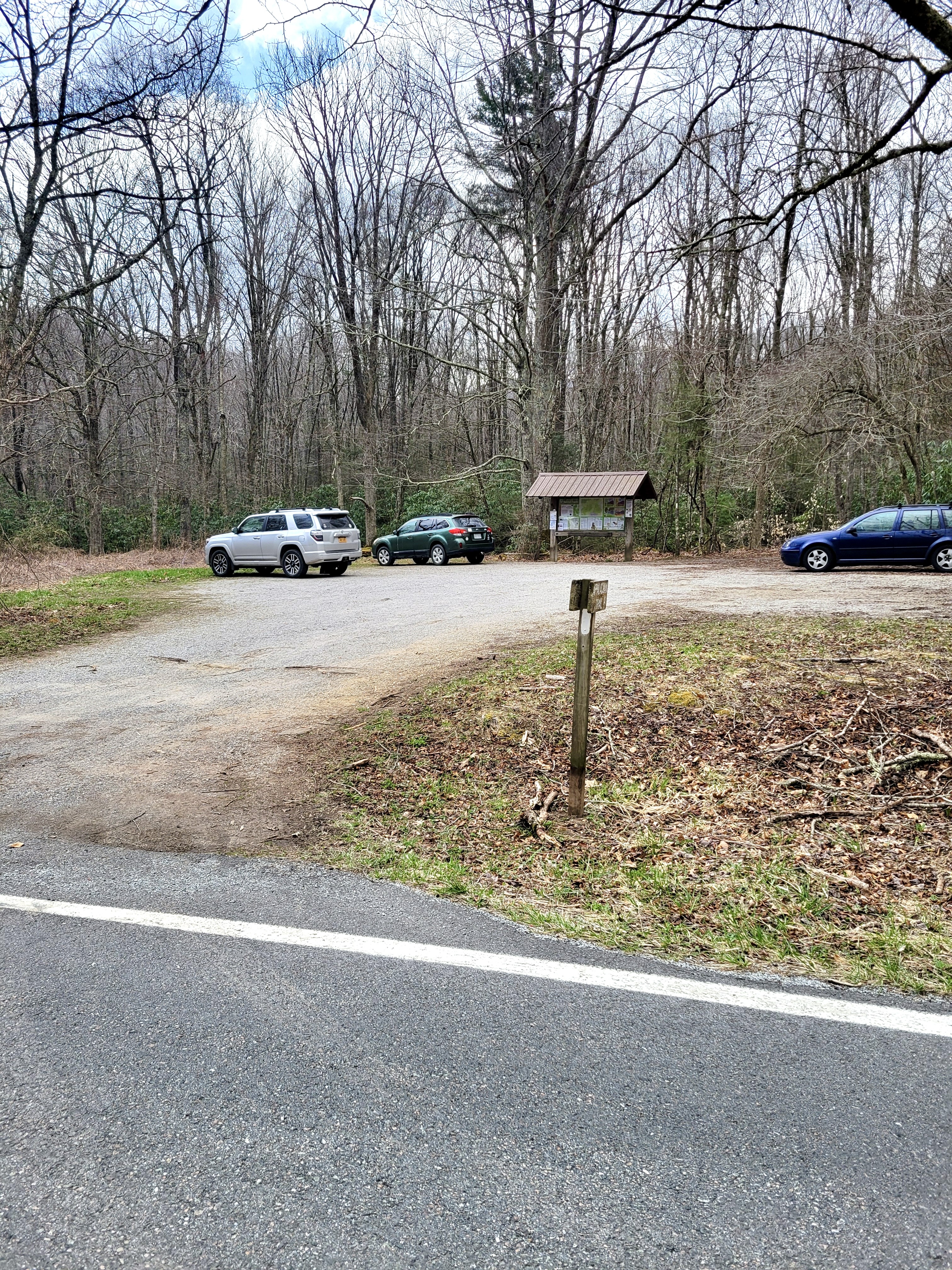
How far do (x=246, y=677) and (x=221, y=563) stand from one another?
14969 mm

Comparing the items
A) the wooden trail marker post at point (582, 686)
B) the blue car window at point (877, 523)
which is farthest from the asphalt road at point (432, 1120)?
the blue car window at point (877, 523)

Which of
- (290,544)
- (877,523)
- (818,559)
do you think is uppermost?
(877,523)

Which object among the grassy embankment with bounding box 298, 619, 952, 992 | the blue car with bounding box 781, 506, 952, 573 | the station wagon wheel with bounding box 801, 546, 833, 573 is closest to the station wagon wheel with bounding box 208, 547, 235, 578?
the blue car with bounding box 781, 506, 952, 573

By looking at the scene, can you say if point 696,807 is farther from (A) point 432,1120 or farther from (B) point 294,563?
(B) point 294,563

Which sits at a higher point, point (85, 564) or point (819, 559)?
point (85, 564)

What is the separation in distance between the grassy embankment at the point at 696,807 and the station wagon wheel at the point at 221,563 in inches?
643

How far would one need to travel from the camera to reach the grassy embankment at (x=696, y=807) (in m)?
3.67

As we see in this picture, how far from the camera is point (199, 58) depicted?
4883mm

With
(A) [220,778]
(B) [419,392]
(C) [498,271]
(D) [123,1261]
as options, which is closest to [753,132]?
(A) [220,778]

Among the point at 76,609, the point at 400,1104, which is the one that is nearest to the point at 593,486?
the point at 76,609

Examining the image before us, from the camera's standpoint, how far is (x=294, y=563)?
21781mm

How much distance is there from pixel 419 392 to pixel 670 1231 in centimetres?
3848

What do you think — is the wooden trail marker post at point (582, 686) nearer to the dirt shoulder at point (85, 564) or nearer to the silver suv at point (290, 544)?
the dirt shoulder at point (85, 564)

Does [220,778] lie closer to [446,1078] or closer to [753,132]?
[446,1078]
